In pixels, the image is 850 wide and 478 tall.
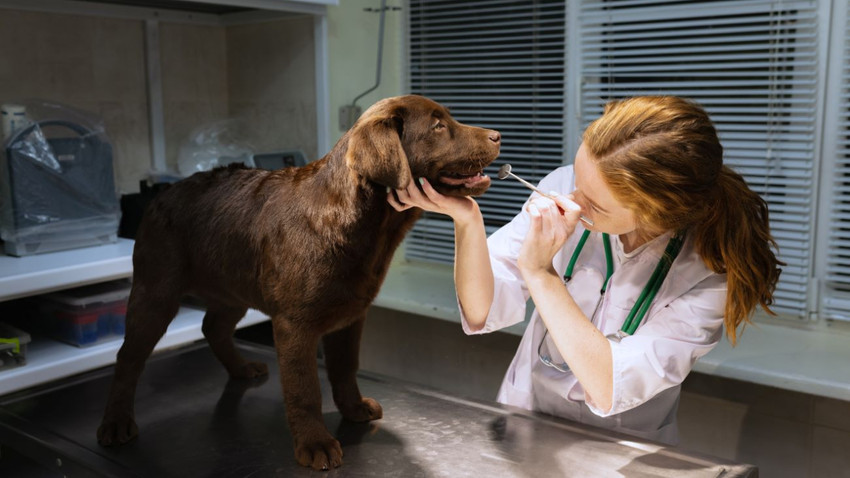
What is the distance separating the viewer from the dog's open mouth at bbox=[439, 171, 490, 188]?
1153mm

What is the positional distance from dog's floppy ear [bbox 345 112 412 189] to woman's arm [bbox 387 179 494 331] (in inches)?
2.6

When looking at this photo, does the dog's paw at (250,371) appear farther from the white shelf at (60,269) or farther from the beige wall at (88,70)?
the beige wall at (88,70)

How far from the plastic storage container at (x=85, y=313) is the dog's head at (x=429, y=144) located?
97 centimetres

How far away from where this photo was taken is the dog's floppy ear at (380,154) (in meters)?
1.08

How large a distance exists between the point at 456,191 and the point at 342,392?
48 cm

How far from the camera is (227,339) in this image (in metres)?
1.64

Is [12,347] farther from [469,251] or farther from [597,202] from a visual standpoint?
[597,202]

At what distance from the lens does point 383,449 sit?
1.30m

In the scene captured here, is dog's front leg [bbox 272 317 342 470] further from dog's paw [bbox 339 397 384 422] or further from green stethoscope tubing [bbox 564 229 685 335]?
green stethoscope tubing [bbox 564 229 685 335]

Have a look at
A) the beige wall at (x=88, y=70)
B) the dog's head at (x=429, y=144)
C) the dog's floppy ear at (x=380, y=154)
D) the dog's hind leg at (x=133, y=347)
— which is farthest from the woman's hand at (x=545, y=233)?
the beige wall at (x=88, y=70)

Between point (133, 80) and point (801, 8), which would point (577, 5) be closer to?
point (801, 8)

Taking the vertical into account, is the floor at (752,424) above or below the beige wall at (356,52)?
below

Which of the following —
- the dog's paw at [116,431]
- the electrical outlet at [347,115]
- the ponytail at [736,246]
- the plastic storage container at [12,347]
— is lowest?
the dog's paw at [116,431]

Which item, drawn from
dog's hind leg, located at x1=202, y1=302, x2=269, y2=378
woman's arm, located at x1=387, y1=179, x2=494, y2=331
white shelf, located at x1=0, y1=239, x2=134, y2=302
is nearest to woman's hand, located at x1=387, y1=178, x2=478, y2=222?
woman's arm, located at x1=387, y1=179, x2=494, y2=331
